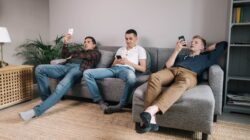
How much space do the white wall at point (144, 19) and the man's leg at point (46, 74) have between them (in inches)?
38.0

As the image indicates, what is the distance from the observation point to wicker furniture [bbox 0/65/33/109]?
2.50 meters

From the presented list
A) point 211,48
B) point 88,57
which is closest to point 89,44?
point 88,57

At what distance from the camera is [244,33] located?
2.59 m

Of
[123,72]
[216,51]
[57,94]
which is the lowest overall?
[57,94]

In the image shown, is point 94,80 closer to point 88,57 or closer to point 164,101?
point 88,57

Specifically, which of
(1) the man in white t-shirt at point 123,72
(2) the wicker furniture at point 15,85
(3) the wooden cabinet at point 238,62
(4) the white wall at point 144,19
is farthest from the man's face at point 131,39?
(2) the wicker furniture at point 15,85

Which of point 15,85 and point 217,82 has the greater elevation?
point 217,82

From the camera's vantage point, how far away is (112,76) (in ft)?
8.57

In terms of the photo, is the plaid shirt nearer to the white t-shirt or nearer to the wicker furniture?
the white t-shirt

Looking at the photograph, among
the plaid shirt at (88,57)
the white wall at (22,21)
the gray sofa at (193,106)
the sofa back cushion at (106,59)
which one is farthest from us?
the white wall at (22,21)

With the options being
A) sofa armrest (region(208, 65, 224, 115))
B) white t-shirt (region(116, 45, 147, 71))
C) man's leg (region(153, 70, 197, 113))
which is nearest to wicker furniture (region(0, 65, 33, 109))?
white t-shirt (region(116, 45, 147, 71))

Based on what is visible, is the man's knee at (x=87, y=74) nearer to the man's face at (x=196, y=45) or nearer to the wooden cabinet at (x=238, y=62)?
the man's face at (x=196, y=45)

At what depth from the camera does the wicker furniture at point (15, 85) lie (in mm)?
2504

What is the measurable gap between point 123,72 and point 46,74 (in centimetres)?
103
